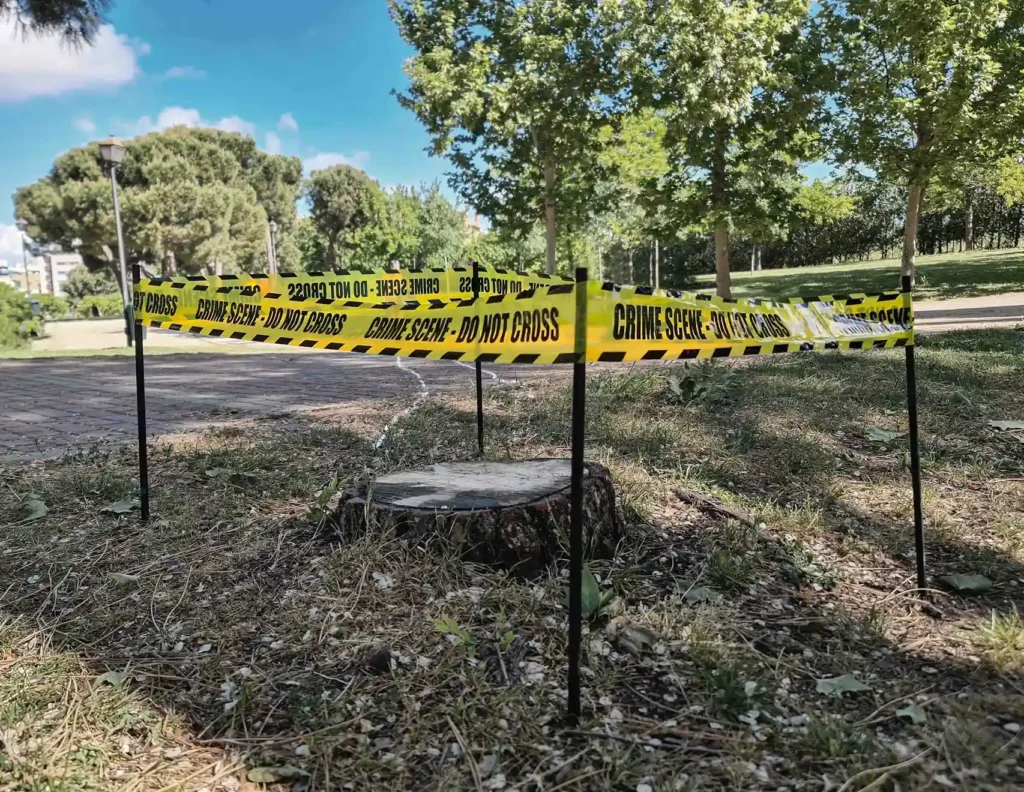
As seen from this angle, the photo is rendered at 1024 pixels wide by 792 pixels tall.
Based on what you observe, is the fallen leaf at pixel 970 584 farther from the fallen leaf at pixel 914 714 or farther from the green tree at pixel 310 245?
the green tree at pixel 310 245

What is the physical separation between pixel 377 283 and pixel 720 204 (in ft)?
42.7

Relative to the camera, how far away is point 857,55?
14.3 metres

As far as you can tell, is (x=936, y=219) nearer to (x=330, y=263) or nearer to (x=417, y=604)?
(x=330, y=263)

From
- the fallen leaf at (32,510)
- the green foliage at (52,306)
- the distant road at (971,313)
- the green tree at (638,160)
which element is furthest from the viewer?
the green foliage at (52,306)

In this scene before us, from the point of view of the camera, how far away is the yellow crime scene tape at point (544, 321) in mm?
2080

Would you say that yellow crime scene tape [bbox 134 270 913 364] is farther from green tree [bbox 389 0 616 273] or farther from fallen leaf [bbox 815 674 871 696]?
green tree [bbox 389 0 616 273]

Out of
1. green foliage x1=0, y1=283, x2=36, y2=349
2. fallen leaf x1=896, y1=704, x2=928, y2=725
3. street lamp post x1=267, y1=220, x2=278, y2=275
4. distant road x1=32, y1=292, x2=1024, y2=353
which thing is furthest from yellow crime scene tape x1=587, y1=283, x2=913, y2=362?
street lamp post x1=267, y1=220, x2=278, y2=275

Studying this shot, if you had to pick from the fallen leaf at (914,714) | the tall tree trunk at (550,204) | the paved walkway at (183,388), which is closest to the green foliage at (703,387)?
the paved walkway at (183,388)

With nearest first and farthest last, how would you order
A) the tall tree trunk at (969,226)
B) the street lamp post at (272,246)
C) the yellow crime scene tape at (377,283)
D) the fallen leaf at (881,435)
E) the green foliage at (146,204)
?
the yellow crime scene tape at (377,283) < the fallen leaf at (881,435) < the street lamp post at (272,246) < the tall tree trunk at (969,226) < the green foliage at (146,204)

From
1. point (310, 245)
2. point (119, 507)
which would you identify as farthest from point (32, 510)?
point (310, 245)

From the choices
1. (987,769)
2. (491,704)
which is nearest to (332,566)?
(491,704)

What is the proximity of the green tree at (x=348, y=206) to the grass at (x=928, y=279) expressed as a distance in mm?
21991

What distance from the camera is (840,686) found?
2.21 m

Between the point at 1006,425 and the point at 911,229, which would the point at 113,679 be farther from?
the point at 911,229
